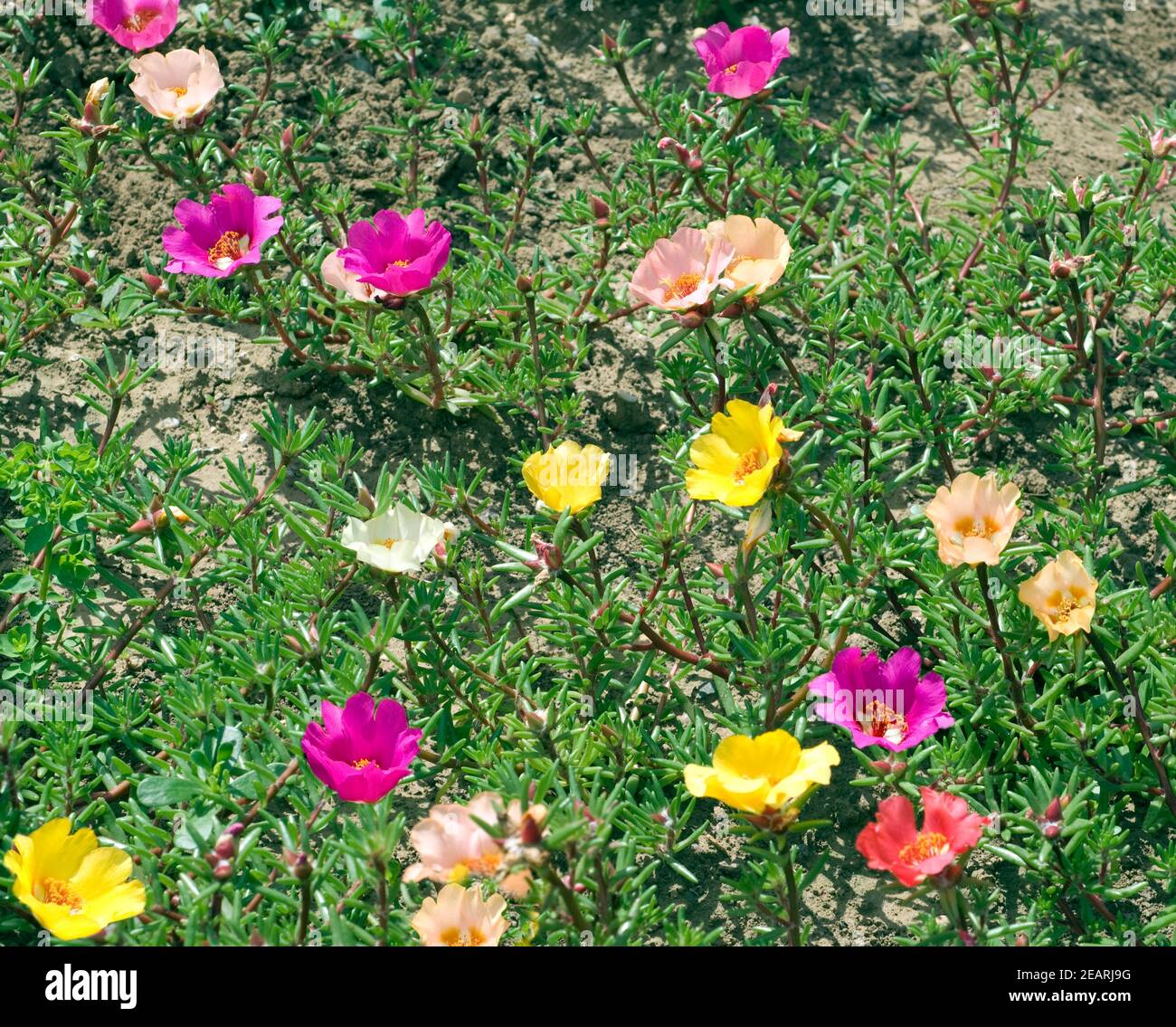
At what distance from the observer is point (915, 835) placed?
2.28 m

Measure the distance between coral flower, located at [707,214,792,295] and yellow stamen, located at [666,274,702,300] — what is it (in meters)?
0.07

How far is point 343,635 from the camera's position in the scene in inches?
117

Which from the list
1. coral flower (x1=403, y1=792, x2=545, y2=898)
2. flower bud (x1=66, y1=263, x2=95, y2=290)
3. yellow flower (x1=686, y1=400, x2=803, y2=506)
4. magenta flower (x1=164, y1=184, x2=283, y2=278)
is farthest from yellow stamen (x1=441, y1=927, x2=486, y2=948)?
flower bud (x1=66, y1=263, x2=95, y2=290)

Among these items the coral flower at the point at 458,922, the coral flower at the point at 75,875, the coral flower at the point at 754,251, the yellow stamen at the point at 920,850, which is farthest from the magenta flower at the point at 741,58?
the coral flower at the point at 75,875

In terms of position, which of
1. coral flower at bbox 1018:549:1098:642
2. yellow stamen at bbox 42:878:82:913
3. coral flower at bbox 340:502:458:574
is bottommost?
yellow stamen at bbox 42:878:82:913

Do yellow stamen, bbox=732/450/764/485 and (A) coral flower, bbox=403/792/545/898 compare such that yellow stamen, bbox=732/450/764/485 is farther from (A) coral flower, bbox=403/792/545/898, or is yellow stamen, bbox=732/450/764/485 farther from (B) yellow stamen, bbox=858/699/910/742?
(A) coral flower, bbox=403/792/545/898

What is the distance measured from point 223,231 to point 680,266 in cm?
111

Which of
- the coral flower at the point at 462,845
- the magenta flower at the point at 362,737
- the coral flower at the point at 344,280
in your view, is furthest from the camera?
the coral flower at the point at 344,280

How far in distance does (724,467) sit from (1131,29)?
2.73 meters

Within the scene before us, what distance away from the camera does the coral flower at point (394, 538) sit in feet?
8.49

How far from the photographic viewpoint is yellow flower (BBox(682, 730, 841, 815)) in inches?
85.2

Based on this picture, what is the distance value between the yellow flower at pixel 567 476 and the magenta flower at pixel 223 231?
0.92 meters

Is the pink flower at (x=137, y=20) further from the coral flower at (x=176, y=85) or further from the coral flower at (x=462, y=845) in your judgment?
the coral flower at (x=462, y=845)

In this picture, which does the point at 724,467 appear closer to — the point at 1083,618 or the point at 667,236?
the point at 1083,618
